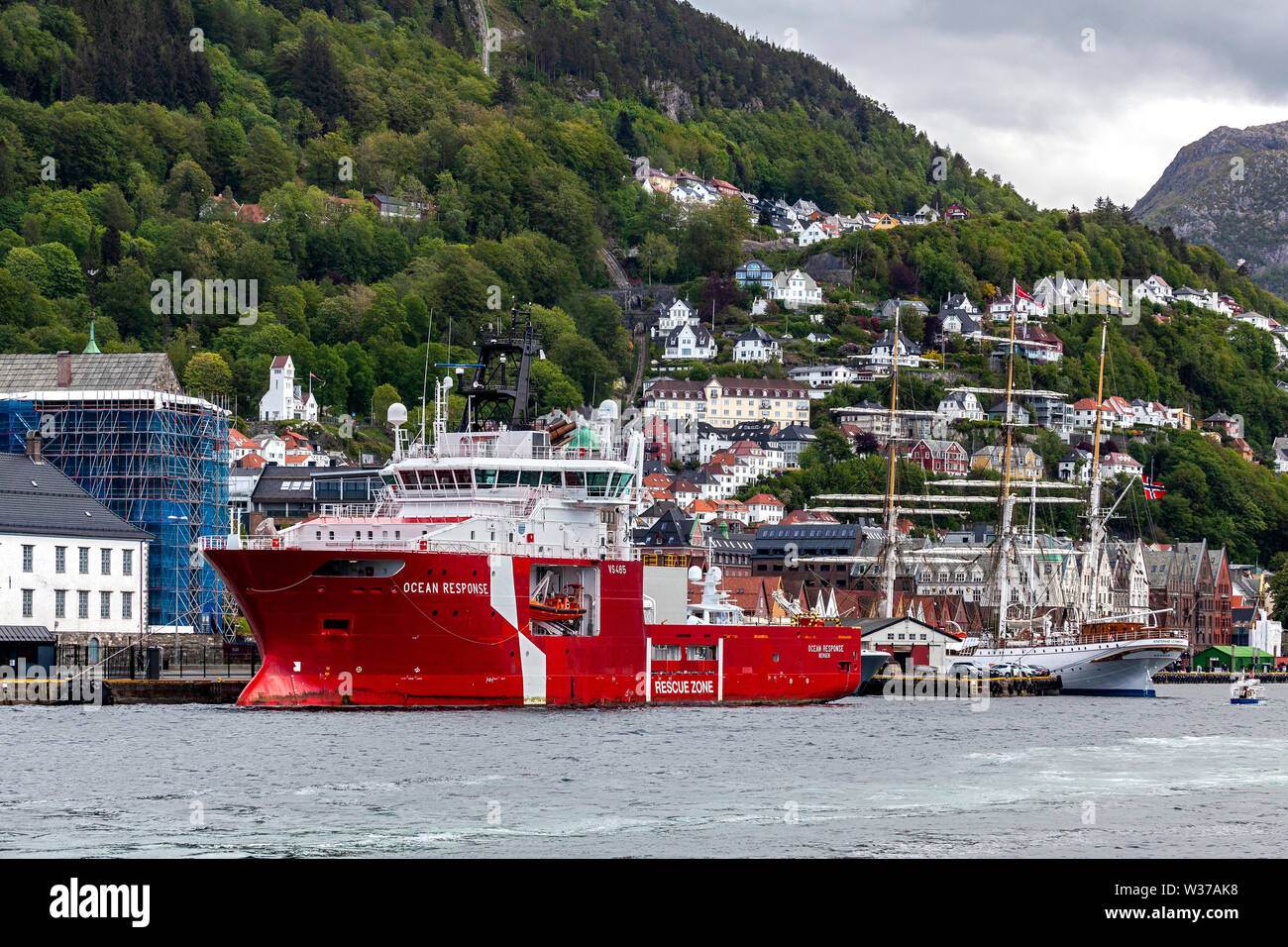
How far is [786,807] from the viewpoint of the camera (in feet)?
102

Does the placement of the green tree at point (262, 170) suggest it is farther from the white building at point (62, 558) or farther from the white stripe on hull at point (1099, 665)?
the white building at point (62, 558)

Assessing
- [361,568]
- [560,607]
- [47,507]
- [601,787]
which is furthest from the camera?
[47,507]

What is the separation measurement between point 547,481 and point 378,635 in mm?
8481

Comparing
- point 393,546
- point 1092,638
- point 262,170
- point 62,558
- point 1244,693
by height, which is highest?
point 262,170

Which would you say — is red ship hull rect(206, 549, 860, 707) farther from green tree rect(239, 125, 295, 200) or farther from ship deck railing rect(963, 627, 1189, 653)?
green tree rect(239, 125, 295, 200)

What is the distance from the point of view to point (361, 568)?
48.4 meters

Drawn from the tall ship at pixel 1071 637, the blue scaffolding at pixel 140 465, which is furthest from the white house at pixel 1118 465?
the blue scaffolding at pixel 140 465

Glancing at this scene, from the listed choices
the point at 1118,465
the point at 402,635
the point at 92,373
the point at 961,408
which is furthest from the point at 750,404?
the point at 402,635

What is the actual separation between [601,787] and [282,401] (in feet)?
401

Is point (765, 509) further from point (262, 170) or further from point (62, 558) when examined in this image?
point (62, 558)

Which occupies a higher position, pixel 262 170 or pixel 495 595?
pixel 262 170

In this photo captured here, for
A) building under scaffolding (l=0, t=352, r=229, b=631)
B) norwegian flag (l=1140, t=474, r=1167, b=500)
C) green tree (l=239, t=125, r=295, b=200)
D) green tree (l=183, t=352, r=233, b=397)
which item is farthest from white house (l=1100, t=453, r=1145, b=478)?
building under scaffolding (l=0, t=352, r=229, b=631)
